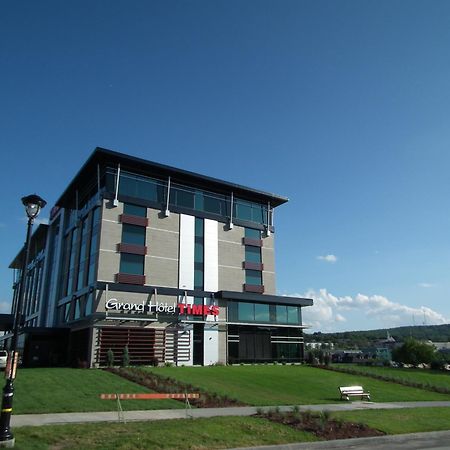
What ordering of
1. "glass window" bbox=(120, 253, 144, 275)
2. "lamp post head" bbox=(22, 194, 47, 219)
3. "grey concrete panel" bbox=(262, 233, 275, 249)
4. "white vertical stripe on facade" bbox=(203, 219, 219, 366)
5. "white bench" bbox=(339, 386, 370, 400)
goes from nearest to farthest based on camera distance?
"lamp post head" bbox=(22, 194, 47, 219) < "white bench" bbox=(339, 386, 370, 400) < "glass window" bbox=(120, 253, 144, 275) < "white vertical stripe on facade" bbox=(203, 219, 219, 366) < "grey concrete panel" bbox=(262, 233, 275, 249)

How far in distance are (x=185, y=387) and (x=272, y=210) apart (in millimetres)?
34912

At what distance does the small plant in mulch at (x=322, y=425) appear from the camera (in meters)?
14.3

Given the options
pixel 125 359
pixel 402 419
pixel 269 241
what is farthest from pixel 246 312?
pixel 402 419

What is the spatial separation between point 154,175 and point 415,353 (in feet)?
162

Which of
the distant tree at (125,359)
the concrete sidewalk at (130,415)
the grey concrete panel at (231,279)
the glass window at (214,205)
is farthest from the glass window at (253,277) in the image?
the concrete sidewalk at (130,415)

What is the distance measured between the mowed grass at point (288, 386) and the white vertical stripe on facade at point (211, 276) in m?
7.10

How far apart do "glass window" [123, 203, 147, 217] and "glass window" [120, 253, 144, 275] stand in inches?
168

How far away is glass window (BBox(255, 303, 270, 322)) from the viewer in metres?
48.0

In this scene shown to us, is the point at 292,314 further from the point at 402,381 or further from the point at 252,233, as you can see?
the point at 402,381

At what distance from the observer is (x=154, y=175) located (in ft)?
158

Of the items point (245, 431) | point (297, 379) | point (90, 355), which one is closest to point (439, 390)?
point (297, 379)

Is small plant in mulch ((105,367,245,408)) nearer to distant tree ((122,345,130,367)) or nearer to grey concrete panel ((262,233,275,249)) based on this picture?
distant tree ((122,345,130,367))

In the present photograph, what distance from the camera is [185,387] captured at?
24.7 m

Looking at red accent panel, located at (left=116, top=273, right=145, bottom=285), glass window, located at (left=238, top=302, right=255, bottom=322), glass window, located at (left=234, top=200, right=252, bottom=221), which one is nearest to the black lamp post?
red accent panel, located at (left=116, top=273, right=145, bottom=285)
